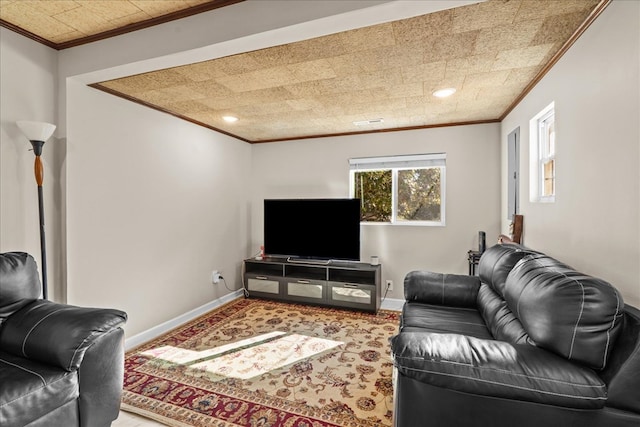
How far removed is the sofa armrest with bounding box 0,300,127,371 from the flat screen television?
2.58 metres

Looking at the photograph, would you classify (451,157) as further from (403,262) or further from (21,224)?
(21,224)

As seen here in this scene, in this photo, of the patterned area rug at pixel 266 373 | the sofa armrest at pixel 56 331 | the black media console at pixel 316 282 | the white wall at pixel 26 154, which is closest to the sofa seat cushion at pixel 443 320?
the patterned area rug at pixel 266 373

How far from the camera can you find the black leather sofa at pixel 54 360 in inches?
54.4

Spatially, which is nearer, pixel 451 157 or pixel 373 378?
pixel 373 378

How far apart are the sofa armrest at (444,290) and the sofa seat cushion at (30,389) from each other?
88.6 inches

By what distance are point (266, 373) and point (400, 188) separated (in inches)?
111

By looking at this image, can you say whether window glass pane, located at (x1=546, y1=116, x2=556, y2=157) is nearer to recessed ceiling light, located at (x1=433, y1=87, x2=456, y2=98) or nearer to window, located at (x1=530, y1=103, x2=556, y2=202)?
window, located at (x1=530, y1=103, x2=556, y2=202)

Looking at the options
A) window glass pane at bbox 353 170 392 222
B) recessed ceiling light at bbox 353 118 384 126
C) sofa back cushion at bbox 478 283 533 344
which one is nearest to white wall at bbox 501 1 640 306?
sofa back cushion at bbox 478 283 533 344

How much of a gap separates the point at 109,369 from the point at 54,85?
7.10 ft

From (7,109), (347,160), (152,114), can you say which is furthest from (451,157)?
(7,109)

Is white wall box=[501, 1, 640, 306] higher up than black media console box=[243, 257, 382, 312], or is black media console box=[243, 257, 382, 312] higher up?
white wall box=[501, 1, 640, 306]

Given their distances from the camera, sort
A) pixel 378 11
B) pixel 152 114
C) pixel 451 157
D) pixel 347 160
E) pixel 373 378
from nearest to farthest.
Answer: pixel 378 11
pixel 373 378
pixel 152 114
pixel 451 157
pixel 347 160

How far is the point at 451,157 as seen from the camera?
154 inches

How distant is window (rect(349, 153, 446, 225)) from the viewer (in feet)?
13.2
